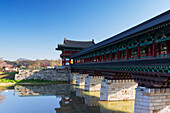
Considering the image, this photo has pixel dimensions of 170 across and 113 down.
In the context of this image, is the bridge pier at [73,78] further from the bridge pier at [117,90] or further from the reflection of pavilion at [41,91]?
the bridge pier at [117,90]

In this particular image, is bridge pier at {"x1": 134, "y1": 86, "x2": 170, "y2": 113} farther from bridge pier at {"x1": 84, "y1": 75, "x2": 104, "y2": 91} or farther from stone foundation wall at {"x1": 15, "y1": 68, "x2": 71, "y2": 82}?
stone foundation wall at {"x1": 15, "y1": 68, "x2": 71, "y2": 82}

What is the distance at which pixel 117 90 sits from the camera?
18.0 meters

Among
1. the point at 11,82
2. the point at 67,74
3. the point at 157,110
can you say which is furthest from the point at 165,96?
the point at 11,82

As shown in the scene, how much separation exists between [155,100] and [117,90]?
7757 mm

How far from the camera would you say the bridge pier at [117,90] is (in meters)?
17.8

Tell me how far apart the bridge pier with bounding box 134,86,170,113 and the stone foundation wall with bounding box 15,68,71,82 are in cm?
3237

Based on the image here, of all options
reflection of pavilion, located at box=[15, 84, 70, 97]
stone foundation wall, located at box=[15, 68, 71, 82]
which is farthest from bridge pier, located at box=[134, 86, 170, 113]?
stone foundation wall, located at box=[15, 68, 71, 82]

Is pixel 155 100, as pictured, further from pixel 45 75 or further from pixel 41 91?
pixel 45 75

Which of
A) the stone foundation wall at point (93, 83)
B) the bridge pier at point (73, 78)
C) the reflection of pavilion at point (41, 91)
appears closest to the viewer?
the stone foundation wall at point (93, 83)

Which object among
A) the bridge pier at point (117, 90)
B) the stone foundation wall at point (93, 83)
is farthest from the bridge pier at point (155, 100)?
the stone foundation wall at point (93, 83)

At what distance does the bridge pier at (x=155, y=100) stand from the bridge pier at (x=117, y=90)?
699cm

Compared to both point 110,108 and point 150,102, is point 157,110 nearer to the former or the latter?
point 150,102

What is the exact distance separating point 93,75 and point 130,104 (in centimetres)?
912

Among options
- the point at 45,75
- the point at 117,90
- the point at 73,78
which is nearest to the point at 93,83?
the point at 117,90
